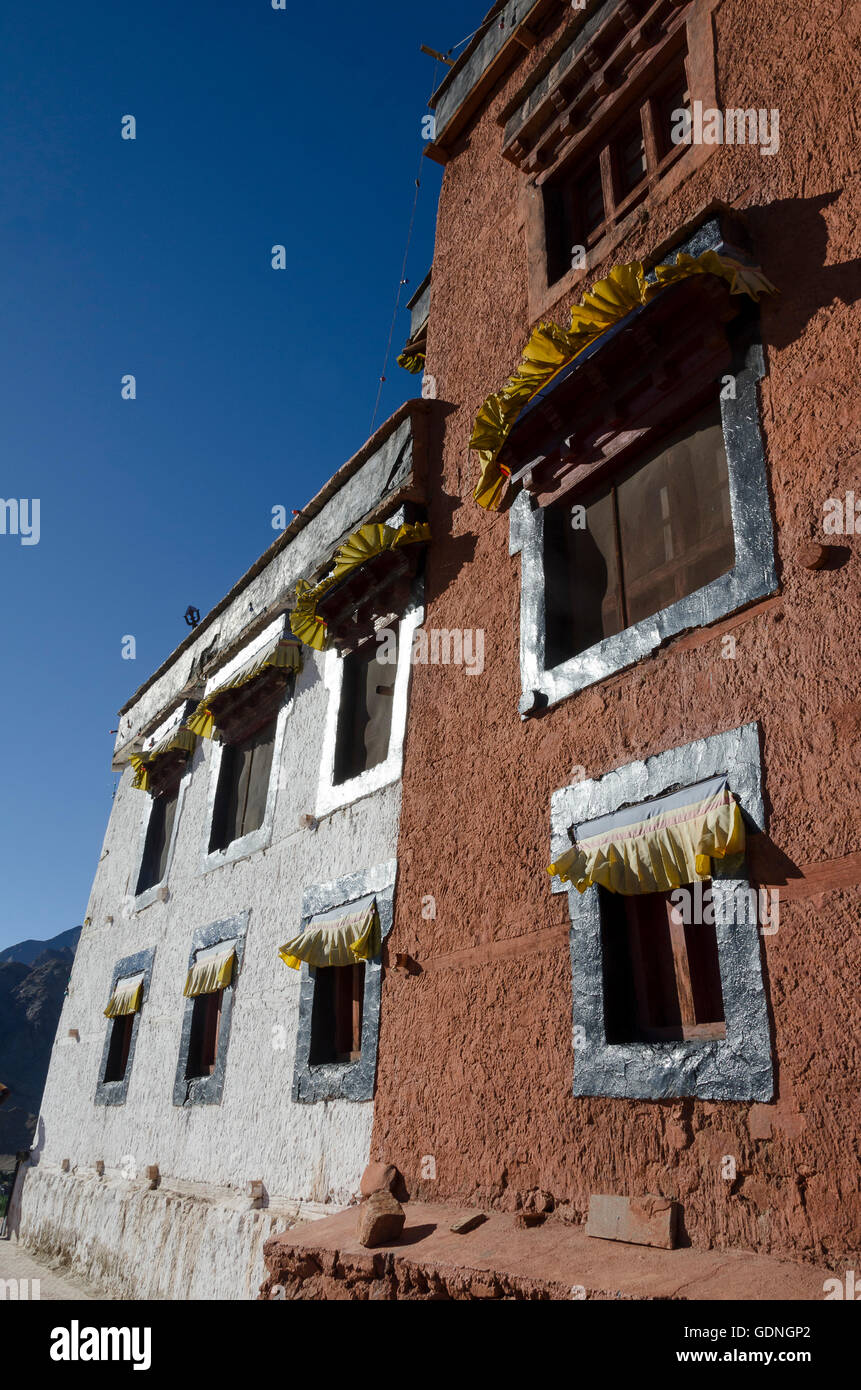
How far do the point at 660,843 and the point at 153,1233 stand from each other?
7.28 meters

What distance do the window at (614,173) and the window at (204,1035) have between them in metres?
7.86

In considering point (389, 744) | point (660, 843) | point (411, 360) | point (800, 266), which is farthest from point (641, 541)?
point (411, 360)

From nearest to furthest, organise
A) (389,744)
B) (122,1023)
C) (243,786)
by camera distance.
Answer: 1. (389,744)
2. (243,786)
3. (122,1023)

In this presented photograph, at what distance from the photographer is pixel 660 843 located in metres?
4.62

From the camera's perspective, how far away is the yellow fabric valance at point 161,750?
492 inches

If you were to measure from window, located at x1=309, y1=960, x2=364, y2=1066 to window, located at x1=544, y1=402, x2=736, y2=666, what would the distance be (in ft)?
11.0

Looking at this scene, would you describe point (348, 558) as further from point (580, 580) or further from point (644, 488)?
point (644, 488)

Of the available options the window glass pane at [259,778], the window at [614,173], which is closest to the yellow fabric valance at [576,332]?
the window at [614,173]

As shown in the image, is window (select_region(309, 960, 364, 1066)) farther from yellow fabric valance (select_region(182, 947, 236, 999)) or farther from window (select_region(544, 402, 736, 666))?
window (select_region(544, 402, 736, 666))

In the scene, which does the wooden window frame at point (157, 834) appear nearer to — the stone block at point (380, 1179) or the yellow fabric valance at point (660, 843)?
the stone block at point (380, 1179)

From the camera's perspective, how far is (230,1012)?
9.02m

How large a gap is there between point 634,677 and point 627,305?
2293 mm
